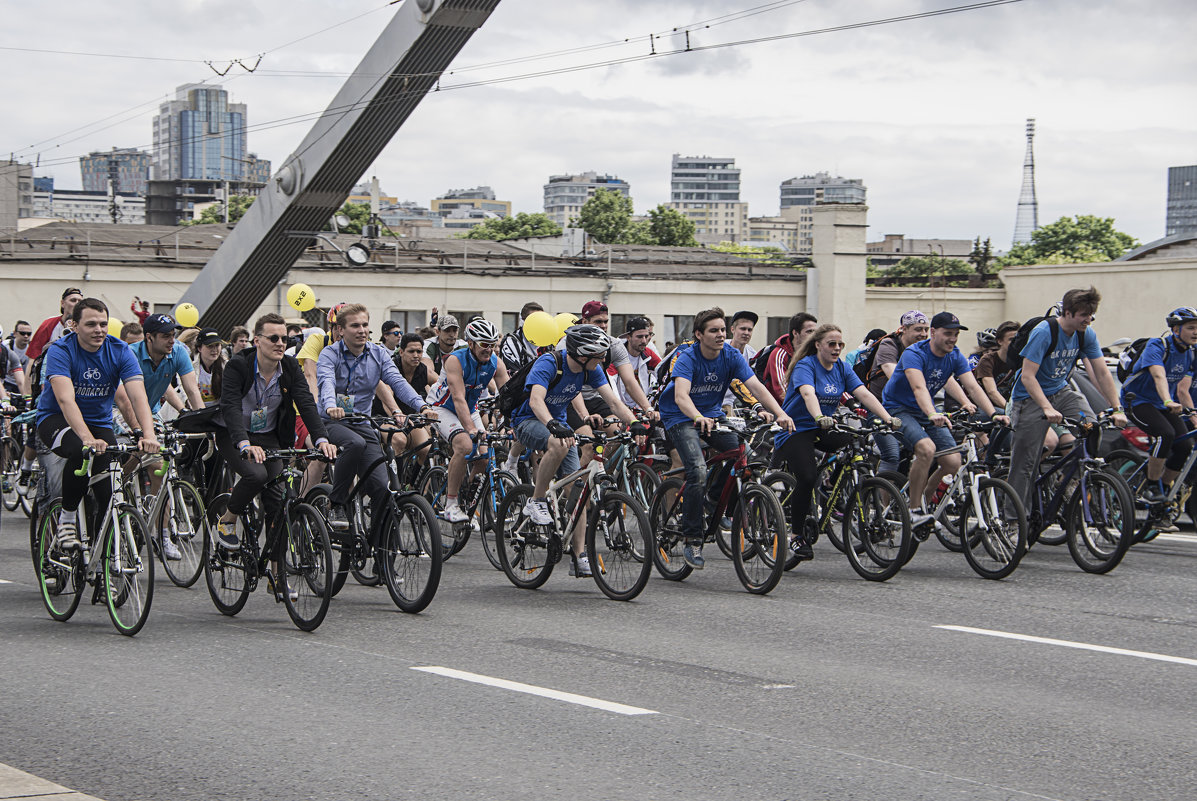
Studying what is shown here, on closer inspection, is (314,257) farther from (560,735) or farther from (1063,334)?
(560,735)

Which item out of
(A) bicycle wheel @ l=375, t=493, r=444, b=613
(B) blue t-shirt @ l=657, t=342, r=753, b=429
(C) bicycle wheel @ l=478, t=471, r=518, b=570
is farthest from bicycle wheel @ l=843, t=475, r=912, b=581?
(A) bicycle wheel @ l=375, t=493, r=444, b=613

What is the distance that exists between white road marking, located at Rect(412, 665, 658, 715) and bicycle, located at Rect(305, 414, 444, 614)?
1294 millimetres

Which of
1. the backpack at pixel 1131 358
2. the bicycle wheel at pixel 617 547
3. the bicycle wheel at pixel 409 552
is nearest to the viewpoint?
the bicycle wheel at pixel 409 552

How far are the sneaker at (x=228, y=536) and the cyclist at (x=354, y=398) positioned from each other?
612 mm

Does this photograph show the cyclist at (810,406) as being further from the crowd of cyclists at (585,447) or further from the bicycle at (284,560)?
the bicycle at (284,560)

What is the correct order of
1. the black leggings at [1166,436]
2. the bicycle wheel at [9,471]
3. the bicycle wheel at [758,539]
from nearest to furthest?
the bicycle wheel at [758,539] → the black leggings at [1166,436] → the bicycle wheel at [9,471]

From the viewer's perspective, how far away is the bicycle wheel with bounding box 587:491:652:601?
942 centimetres

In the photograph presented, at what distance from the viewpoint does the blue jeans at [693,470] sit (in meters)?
9.93

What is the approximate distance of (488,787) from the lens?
5.23 meters

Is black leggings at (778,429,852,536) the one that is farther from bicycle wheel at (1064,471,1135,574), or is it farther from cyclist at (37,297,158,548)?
cyclist at (37,297,158,548)

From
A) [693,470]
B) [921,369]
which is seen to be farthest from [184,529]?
[921,369]

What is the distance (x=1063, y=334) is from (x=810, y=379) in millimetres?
2169

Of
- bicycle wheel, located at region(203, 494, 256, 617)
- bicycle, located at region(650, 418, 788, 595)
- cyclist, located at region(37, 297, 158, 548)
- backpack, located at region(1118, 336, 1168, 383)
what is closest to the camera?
cyclist, located at region(37, 297, 158, 548)

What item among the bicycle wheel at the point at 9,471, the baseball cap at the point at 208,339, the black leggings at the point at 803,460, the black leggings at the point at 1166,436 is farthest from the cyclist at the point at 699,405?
the bicycle wheel at the point at 9,471
